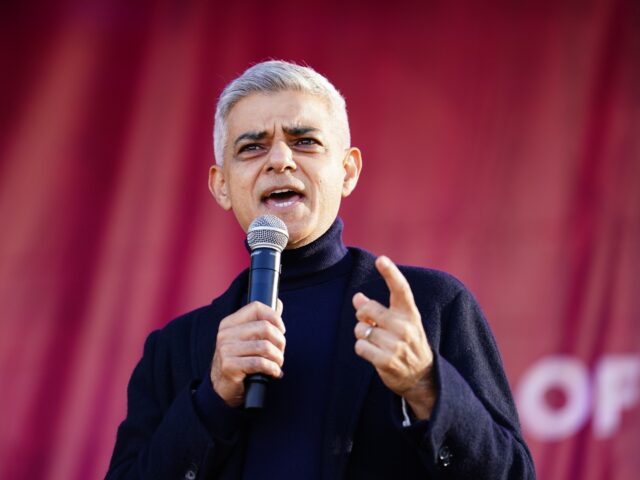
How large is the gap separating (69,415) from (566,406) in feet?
6.05

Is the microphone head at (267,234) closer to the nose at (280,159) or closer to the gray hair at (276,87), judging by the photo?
the nose at (280,159)

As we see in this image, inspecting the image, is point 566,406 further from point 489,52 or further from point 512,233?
point 489,52

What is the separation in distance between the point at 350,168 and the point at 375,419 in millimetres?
778

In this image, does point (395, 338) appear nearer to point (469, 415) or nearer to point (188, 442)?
point (469, 415)

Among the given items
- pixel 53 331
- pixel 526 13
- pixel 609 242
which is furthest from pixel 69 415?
pixel 526 13

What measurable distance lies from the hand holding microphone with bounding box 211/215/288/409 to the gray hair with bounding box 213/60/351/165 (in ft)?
2.06

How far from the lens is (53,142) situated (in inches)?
142

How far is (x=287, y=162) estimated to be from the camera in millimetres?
2080

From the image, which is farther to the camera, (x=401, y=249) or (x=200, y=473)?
(x=401, y=249)

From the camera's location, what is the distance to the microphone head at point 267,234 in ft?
5.88

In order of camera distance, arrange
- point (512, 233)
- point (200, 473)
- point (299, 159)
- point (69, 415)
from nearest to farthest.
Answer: point (200, 473) → point (299, 159) → point (69, 415) → point (512, 233)

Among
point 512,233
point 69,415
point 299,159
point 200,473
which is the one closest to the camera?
point 200,473

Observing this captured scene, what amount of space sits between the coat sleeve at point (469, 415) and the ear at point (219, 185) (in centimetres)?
70

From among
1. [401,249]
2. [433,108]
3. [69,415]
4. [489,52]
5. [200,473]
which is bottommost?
[200,473]
